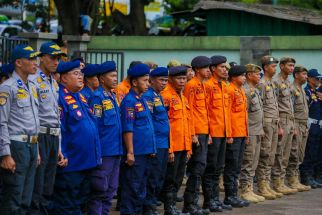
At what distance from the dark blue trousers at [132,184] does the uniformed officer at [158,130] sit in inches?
11.6

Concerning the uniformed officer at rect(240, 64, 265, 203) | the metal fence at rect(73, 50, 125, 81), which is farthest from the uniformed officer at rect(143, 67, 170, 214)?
the metal fence at rect(73, 50, 125, 81)

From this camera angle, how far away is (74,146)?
9.59 meters

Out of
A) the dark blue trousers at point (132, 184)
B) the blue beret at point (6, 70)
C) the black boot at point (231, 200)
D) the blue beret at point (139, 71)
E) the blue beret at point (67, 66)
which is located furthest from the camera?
the black boot at point (231, 200)

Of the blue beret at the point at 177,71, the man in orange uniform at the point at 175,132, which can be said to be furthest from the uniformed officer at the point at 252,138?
the blue beret at the point at 177,71

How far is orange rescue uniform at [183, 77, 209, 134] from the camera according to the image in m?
11.9

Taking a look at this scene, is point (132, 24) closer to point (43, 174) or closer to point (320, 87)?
point (320, 87)

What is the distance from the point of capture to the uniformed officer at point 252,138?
1355 centimetres

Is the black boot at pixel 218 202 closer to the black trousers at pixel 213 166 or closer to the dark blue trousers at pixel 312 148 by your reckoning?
the black trousers at pixel 213 166

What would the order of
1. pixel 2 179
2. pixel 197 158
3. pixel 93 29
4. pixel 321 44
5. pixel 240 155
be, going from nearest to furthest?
pixel 2 179, pixel 197 158, pixel 240 155, pixel 321 44, pixel 93 29

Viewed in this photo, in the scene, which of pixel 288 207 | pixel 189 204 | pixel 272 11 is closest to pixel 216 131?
pixel 189 204

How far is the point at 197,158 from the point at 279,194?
3035mm

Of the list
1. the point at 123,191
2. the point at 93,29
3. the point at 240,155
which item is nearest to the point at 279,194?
the point at 240,155

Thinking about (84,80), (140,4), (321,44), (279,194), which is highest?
(140,4)

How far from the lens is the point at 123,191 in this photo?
34.9 feet
